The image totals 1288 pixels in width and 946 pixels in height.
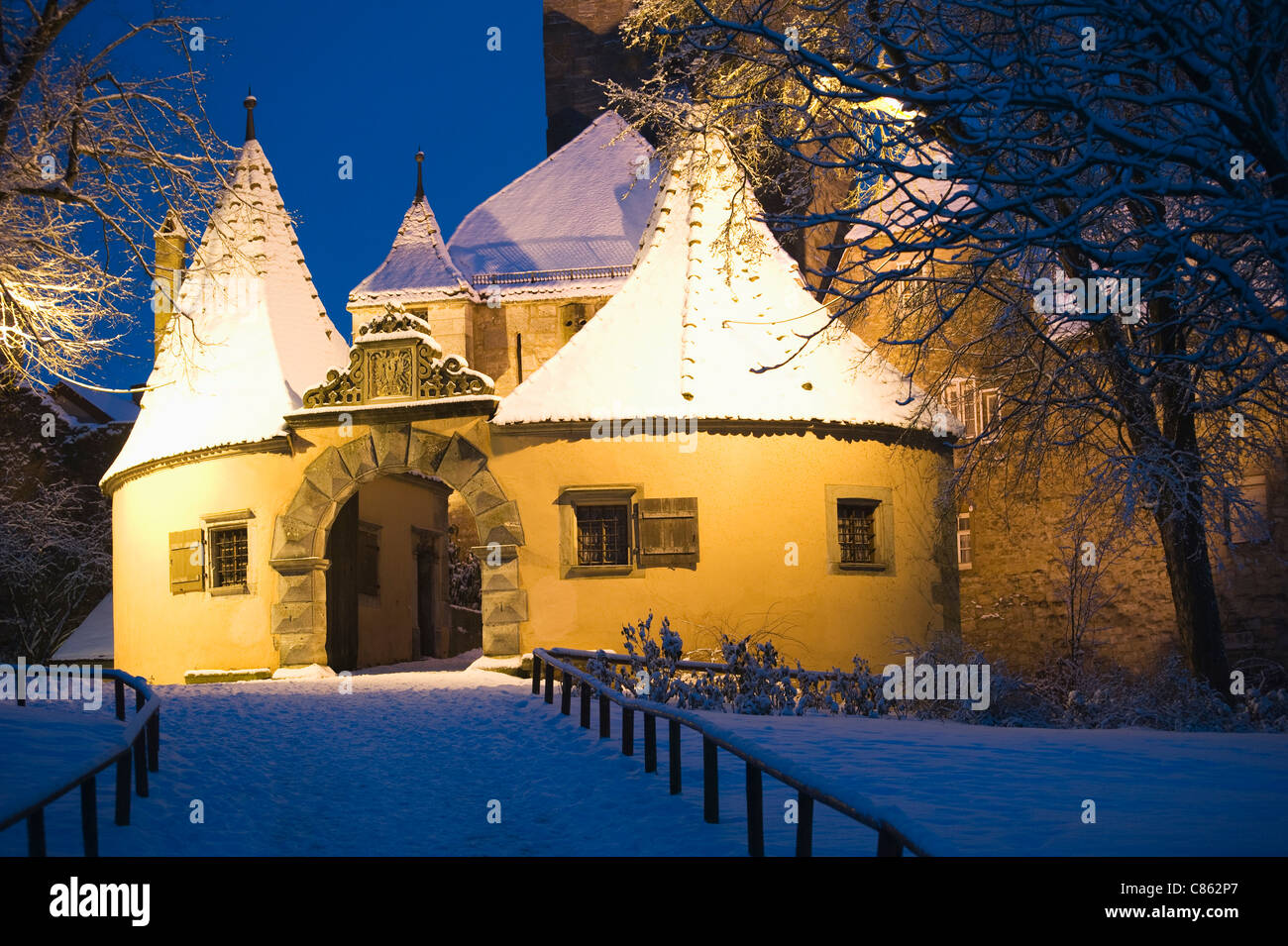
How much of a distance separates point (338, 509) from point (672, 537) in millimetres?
4369

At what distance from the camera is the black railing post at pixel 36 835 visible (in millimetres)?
5328

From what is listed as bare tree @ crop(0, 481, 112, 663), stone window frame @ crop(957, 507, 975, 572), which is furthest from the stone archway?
bare tree @ crop(0, 481, 112, 663)

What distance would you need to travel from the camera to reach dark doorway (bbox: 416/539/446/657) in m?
23.6

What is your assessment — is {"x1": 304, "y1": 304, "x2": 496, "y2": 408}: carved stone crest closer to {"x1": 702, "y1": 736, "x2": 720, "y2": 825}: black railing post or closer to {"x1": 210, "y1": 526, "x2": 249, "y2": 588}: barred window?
{"x1": 210, "y1": 526, "x2": 249, "y2": 588}: barred window

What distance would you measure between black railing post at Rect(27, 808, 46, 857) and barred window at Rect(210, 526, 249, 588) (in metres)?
12.8

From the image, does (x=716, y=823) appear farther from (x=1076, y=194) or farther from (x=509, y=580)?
(x=509, y=580)

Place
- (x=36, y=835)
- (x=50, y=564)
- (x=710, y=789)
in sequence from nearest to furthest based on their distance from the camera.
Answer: (x=36, y=835) → (x=710, y=789) → (x=50, y=564)

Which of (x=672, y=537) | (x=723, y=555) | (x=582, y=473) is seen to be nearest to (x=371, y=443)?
(x=582, y=473)

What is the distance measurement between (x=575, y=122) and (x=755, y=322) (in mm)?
15095

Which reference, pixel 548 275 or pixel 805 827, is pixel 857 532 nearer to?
pixel 548 275

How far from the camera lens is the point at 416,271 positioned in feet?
82.5

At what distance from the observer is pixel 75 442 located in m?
27.9

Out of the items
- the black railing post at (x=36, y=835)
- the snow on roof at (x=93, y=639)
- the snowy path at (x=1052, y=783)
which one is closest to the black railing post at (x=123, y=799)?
the black railing post at (x=36, y=835)

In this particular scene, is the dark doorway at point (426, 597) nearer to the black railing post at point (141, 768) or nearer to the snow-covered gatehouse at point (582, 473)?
the snow-covered gatehouse at point (582, 473)
